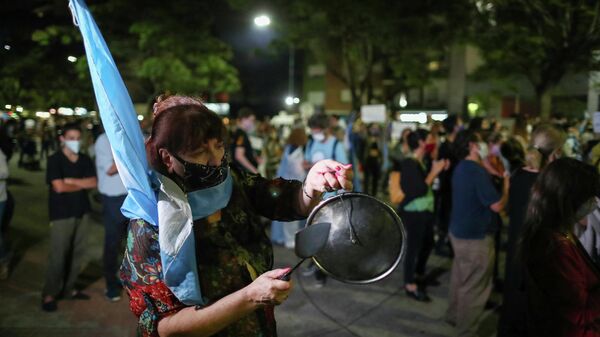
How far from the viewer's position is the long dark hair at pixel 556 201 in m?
2.73

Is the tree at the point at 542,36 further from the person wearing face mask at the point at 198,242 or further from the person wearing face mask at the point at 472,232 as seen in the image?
the person wearing face mask at the point at 198,242

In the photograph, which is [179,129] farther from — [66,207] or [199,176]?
[66,207]

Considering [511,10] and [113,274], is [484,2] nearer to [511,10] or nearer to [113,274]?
[511,10]

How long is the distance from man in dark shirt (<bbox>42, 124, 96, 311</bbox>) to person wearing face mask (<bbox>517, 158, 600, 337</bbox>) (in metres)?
4.34

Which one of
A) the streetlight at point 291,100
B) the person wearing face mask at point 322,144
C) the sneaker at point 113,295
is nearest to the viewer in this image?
the sneaker at point 113,295

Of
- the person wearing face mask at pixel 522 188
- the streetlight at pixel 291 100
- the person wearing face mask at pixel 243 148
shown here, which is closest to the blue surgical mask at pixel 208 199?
the person wearing face mask at pixel 522 188

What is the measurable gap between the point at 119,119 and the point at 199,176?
0.34 m

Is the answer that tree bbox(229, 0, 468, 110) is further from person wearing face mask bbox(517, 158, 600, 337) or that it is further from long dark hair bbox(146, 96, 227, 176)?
long dark hair bbox(146, 96, 227, 176)

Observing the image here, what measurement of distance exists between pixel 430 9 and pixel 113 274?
15957 mm

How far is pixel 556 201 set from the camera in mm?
2762

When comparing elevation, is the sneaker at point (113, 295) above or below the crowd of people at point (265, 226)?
below

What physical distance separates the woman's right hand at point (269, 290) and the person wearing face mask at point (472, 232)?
12.0 feet

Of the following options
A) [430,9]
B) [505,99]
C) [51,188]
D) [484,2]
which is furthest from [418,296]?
[505,99]

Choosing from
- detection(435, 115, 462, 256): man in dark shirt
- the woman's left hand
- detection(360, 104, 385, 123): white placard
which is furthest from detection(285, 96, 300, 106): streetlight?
the woman's left hand
